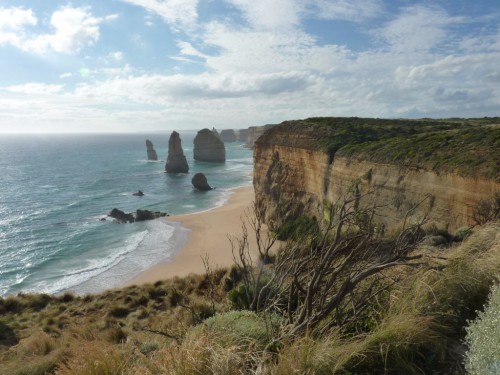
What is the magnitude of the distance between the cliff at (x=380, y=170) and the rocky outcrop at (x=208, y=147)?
6384cm

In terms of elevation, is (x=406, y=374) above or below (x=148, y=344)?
above

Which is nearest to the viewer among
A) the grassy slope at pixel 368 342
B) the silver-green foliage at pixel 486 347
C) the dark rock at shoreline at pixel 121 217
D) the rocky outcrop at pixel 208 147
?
the silver-green foliage at pixel 486 347

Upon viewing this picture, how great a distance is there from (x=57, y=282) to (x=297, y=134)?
20.5 meters

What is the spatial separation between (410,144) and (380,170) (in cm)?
239

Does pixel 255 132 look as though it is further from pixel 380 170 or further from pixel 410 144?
pixel 380 170

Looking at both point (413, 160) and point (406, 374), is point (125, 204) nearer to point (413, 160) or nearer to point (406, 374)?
point (413, 160)

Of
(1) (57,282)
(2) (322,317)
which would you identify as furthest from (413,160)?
(1) (57,282)

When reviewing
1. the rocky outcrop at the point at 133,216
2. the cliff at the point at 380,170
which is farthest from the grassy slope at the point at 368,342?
the rocky outcrop at the point at 133,216

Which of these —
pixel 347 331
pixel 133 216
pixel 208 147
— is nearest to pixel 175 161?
pixel 208 147

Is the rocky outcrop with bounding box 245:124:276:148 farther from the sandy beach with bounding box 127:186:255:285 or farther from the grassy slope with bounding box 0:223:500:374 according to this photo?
the grassy slope with bounding box 0:223:500:374

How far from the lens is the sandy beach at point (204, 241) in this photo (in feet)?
80.8

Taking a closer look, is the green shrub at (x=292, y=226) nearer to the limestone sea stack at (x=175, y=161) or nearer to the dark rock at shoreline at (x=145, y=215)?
the dark rock at shoreline at (x=145, y=215)

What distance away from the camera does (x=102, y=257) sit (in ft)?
95.5

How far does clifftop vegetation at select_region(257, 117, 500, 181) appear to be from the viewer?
55.6 feet
